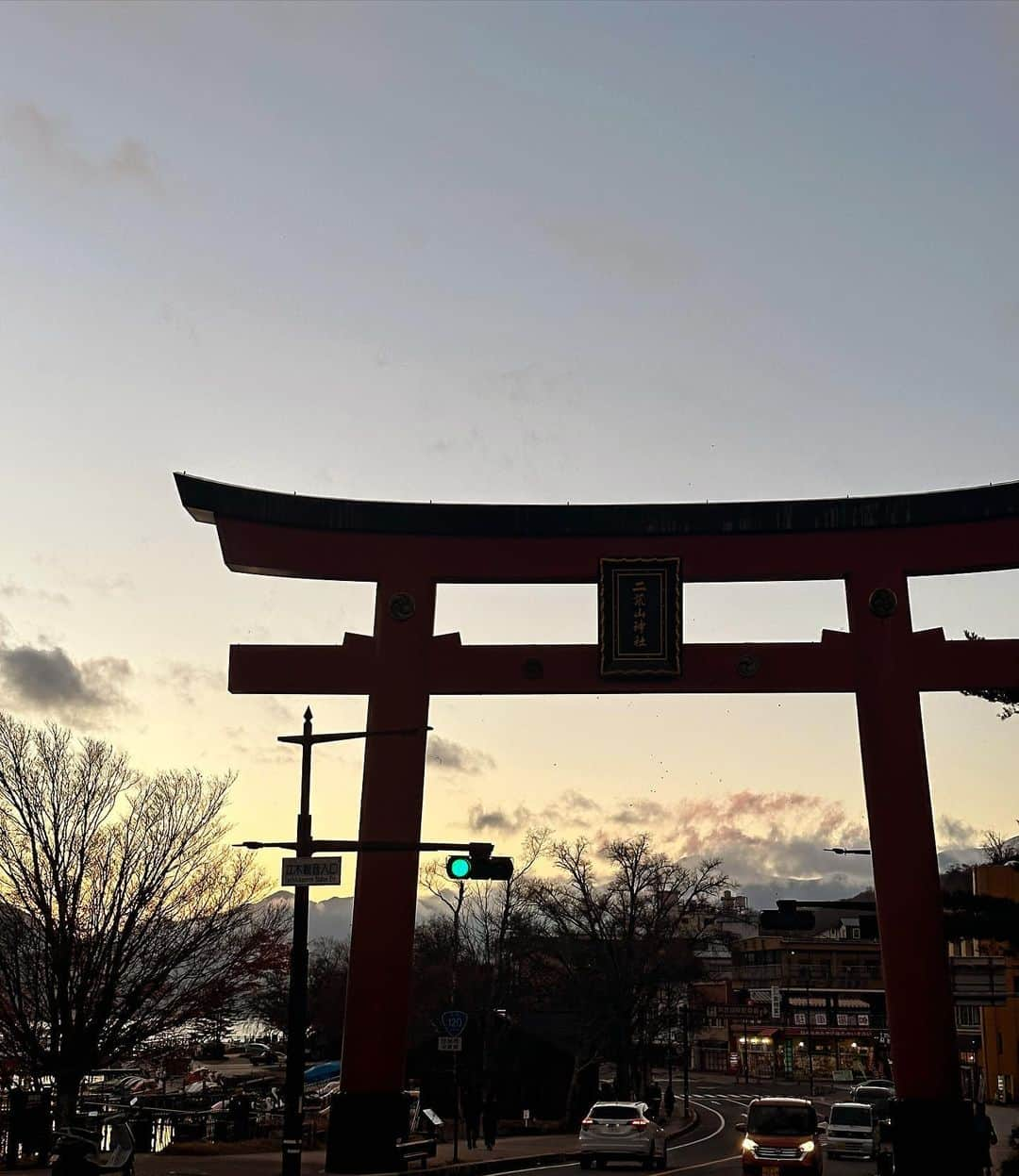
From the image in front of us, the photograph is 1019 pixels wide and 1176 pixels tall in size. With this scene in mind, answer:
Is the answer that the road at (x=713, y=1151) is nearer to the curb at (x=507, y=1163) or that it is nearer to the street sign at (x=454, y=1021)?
the curb at (x=507, y=1163)

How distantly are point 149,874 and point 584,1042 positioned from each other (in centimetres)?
2676

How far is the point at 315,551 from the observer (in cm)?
2569

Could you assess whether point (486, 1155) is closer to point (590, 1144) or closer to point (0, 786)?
point (590, 1144)

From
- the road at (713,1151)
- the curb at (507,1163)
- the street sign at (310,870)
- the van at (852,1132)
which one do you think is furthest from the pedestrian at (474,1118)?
the street sign at (310,870)

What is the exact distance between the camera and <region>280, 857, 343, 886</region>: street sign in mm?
17844

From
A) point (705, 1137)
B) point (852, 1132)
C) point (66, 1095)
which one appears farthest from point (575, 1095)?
point (66, 1095)

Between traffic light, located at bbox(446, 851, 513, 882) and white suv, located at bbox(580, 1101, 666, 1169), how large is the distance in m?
9.61

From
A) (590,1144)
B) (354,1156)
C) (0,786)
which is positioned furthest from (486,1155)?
(0,786)

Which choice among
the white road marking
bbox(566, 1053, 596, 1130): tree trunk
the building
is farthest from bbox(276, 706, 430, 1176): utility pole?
the building

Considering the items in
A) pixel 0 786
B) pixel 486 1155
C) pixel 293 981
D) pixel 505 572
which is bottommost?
pixel 486 1155

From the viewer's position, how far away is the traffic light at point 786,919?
25.5 meters

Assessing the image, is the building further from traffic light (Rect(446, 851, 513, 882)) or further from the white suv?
traffic light (Rect(446, 851, 513, 882))

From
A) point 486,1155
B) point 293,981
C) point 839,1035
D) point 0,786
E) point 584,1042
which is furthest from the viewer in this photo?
point 839,1035

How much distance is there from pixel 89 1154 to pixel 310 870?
4.51 meters
